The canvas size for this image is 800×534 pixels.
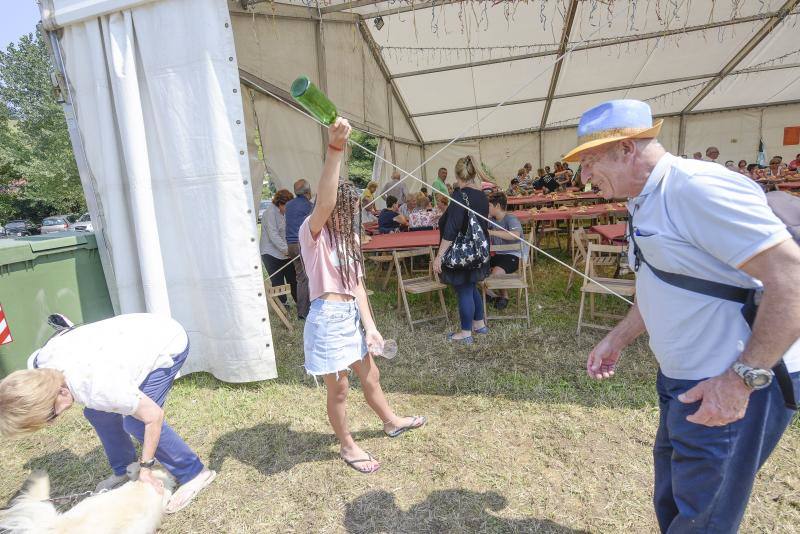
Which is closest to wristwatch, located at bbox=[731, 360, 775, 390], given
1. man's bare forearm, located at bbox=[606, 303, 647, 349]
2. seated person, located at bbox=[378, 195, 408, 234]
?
man's bare forearm, located at bbox=[606, 303, 647, 349]

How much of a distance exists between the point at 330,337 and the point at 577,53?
9.20 m

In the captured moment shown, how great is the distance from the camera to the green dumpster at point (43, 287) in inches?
133

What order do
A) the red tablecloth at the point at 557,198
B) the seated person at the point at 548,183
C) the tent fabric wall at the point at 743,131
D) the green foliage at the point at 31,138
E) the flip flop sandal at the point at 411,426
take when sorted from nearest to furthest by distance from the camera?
1. the flip flop sandal at the point at 411,426
2. the red tablecloth at the point at 557,198
3. the seated person at the point at 548,183
4. the tent fabric wall at the point at 743,131
5. the green foliage at the point at 31,138

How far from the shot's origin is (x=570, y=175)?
11.9 m

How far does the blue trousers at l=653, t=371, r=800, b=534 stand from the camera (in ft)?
3.84

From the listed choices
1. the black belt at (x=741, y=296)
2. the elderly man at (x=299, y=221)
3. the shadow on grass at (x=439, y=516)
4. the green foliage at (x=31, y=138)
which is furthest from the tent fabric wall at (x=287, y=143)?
the green foliage at (x=31, y=138)

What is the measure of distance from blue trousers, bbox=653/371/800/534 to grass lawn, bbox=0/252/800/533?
94cm

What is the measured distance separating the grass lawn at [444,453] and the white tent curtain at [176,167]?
66 cm

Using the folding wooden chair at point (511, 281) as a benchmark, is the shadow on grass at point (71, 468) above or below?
below

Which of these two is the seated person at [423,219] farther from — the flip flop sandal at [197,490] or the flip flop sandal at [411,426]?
the flip flop sandal at [197,490]

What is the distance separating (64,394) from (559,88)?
1188 centimetres

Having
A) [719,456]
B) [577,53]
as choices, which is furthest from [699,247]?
[577,53]

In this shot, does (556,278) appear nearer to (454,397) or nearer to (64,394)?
(454,397)

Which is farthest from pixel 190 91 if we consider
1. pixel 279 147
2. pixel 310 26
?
pixel 310 26
